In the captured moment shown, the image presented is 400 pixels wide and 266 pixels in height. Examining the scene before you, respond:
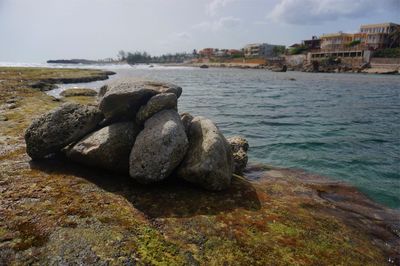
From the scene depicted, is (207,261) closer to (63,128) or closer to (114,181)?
(114,181)

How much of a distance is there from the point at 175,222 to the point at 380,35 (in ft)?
539

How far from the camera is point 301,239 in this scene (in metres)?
6.42

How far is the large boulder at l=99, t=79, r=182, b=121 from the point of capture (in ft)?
30.6

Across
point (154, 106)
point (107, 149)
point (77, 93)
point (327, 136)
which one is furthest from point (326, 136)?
point (77, 93)

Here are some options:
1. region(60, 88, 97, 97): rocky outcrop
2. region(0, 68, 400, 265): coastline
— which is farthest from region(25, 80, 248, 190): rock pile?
region(60, 88, 97, 97): rocky outcrop

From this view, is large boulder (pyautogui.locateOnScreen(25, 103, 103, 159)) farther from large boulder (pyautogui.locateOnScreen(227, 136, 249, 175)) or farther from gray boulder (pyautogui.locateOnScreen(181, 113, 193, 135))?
large boulder (pyautogui.locateOnScreen(227, 136, 249, 175))

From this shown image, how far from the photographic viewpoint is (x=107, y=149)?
8484 millimetres

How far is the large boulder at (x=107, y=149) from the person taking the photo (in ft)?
27.9

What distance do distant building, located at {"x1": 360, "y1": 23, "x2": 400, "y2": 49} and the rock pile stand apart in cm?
15064

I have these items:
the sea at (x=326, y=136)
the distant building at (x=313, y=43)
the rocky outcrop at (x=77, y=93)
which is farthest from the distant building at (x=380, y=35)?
the rocky outcrop at (x=77, y=93)

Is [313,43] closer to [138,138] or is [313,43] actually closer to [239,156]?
[239,156]

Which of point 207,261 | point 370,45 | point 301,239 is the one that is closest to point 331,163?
point 301,239

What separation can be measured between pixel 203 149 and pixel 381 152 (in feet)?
38.0

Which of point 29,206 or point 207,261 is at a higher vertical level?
point 29,206
